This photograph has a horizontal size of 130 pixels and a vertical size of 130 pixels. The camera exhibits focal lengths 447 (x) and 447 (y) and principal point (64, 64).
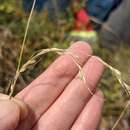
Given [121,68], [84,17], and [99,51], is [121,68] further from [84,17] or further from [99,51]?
[84,17]

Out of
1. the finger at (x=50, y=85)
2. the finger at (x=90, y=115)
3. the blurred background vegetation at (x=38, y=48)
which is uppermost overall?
the finger at (x=50, y=85)

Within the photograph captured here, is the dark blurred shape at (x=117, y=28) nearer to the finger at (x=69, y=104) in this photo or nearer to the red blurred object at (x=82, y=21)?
the red blurred object at (x=82, y=21)

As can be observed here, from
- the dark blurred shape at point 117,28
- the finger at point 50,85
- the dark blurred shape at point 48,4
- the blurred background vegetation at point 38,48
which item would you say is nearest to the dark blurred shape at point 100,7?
the dark blurred shape at point 117,28

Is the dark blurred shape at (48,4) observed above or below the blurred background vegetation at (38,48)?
above

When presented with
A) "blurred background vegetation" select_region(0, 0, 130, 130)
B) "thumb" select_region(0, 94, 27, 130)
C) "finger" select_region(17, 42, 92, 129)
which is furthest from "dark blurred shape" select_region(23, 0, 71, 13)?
"thumb" select_region(0, 94, 27, 130)

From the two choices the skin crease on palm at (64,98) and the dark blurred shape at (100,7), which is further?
the dark blurred shape at (100,7)

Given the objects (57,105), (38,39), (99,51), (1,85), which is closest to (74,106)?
(57,105)

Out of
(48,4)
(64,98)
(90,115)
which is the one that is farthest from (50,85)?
(48,4)
